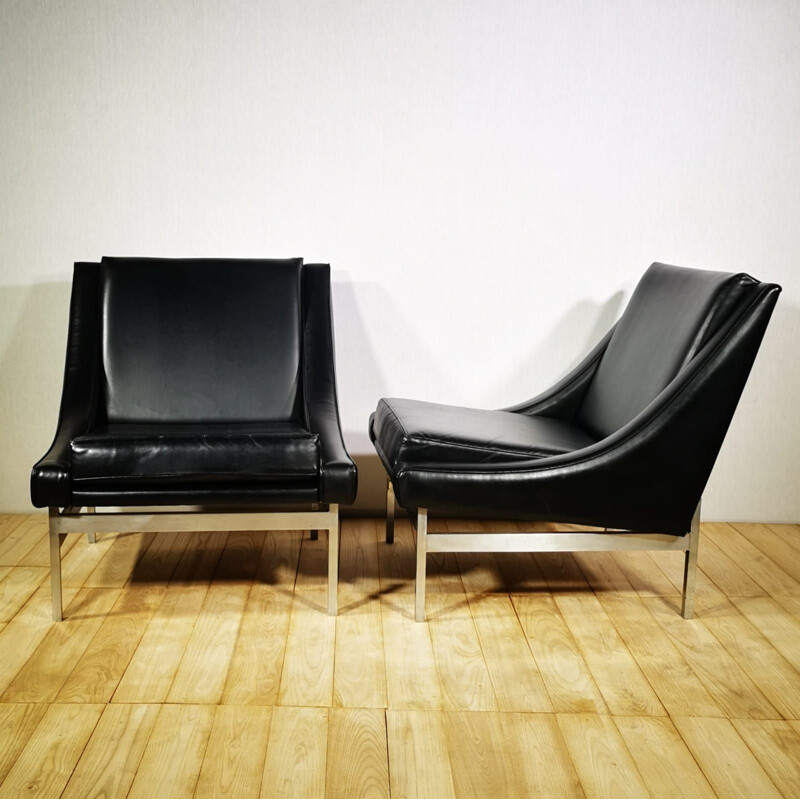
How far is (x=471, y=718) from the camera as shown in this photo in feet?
6.53

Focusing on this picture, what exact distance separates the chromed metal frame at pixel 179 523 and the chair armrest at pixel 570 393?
95 centimetres

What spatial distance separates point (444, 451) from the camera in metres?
2.47

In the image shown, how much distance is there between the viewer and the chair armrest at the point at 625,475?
2.40 metres

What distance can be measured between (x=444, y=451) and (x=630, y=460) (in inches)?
18.9

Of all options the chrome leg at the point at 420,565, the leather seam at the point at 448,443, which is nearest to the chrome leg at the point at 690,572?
the leather seam at the point at 448,443

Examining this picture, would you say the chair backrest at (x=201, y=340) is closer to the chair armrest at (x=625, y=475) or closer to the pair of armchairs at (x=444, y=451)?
the pair of armchairs at (x=444, y=451)

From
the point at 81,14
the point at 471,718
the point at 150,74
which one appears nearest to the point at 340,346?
the point at 150,74

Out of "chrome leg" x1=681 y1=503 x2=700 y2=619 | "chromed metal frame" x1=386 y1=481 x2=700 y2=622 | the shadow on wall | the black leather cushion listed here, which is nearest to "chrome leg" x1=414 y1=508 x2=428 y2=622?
"chromed metal frame" x1=386 y1=481 x2=700 y2=622

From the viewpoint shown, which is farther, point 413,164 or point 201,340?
point 413,164

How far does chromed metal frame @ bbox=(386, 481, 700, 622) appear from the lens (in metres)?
2.49

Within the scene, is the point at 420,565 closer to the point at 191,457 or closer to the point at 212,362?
the point at 191,457

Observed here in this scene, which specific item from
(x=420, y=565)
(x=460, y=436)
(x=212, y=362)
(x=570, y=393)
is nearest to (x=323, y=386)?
(x=212, y=362)

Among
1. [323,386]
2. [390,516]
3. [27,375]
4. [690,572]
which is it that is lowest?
[390,516]

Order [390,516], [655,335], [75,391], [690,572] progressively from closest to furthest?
[690,572] < [655,335] < [75,391] < [390,516]
